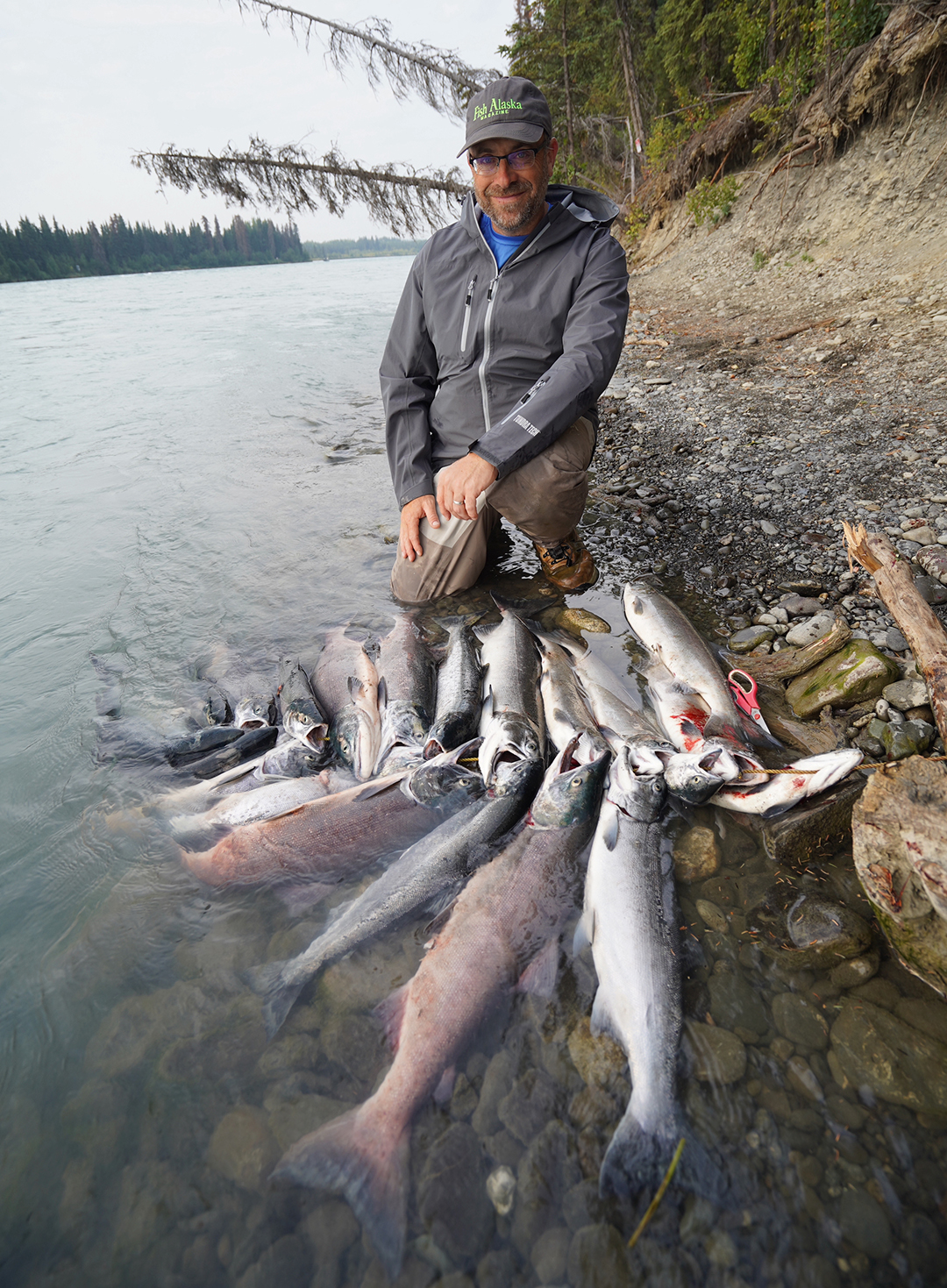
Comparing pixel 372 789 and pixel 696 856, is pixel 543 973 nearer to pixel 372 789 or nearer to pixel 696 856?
pixel 696 856

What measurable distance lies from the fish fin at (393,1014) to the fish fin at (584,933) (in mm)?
751

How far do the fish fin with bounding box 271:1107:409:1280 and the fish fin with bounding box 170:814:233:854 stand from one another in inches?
57.0

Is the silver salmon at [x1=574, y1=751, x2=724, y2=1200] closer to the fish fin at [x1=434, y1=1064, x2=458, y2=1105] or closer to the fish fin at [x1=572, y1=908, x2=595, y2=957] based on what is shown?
the fish fin at [x1=572, y1=908, x2=595, y2=957]

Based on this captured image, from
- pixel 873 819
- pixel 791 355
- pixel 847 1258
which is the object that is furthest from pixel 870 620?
pixel 791 355

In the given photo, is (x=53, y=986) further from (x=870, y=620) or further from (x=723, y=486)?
(x=723, y=486)

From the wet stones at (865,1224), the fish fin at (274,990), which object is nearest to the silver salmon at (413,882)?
the fish fin at (274,990)

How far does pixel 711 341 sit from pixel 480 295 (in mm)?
8121

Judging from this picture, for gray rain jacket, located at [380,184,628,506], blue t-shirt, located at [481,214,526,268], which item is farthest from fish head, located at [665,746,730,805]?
blue t-shirt, located at [481,214,526,268]

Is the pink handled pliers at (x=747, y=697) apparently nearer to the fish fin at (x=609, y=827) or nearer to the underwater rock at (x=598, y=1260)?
the fish fin at (x=609, y=827)

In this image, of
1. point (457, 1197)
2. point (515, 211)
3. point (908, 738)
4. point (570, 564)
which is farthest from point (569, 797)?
point (515, 211)

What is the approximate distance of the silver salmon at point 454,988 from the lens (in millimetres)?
2080

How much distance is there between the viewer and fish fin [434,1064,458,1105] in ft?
7.42

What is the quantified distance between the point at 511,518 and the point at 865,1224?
410 centimetres

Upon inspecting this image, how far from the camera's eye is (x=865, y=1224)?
1898 mm
